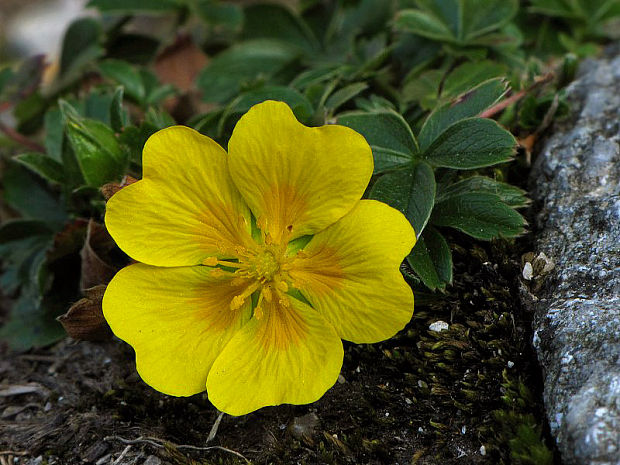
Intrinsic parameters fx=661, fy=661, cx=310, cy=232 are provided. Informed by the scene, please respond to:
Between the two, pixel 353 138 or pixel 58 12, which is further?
pixel 58 12

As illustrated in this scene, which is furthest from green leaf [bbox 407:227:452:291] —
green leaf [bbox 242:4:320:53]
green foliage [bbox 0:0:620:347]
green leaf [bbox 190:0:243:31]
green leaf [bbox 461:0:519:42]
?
green leaf [bbox 190:0:243:31]

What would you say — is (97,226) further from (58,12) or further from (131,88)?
(58,12)

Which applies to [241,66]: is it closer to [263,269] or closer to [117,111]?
[117,111]

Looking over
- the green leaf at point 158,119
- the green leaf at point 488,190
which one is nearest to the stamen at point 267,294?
the green leaf at point 488,190

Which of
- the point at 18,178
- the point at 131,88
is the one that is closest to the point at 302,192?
the point at 131,88

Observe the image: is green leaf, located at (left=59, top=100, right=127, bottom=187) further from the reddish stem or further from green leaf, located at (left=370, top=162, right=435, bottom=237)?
the reddish stem

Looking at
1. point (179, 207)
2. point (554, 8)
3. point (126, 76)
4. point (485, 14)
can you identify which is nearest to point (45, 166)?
point (126, 76)

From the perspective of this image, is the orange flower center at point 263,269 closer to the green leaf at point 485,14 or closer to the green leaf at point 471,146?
the green leaf at point 471,146
